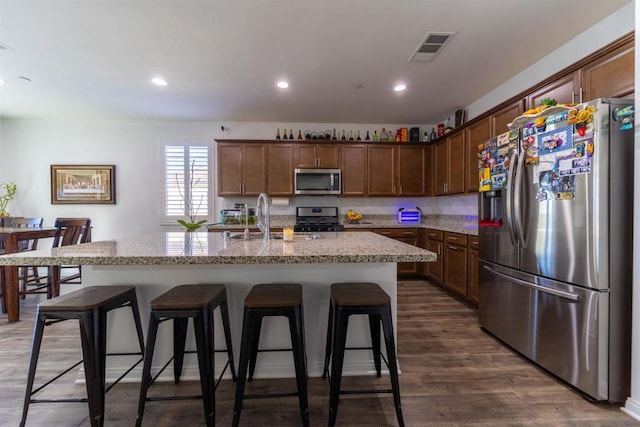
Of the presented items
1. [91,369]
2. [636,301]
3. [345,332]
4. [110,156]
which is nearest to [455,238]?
[636,301]

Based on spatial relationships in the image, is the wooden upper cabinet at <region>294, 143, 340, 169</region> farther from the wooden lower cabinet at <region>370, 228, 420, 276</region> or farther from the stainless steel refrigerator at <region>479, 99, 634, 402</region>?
the stainless steel refrigerator at <region>479, 99, 634, 402</region>

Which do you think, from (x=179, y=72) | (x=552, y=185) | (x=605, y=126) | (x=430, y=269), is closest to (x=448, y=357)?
(x=552, y=185)

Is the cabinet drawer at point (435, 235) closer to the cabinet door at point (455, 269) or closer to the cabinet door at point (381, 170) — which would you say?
the cabinet door at point (455, 269)

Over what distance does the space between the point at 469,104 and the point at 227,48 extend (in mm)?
3268

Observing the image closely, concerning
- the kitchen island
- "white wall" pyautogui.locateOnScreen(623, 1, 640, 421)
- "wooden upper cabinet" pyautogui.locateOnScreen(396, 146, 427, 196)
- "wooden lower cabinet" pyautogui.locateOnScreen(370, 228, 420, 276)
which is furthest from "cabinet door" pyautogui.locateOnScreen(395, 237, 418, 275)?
"white wall" pyautogui.locateOnScreen(623, 1, 640, 421)

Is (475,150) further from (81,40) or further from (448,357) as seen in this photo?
(81,40)

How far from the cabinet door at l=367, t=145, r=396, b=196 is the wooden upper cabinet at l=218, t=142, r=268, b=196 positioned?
1.68 m

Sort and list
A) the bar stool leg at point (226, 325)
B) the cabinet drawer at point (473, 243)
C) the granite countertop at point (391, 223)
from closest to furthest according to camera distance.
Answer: the bar stool leg at point (226, 325), the cabinet drawer at point (473, 243), the granite countertop at point (391, 223)

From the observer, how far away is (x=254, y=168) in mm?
4441

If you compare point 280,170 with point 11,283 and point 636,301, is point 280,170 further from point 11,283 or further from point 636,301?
point 636,301

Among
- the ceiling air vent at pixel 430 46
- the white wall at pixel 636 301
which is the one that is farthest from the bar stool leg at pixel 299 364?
the ceiling air vent at pixel 430 46

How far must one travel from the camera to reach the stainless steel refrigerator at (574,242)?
5.35 ft

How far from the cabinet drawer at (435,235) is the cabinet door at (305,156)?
1985mm

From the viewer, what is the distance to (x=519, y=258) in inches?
84.4
